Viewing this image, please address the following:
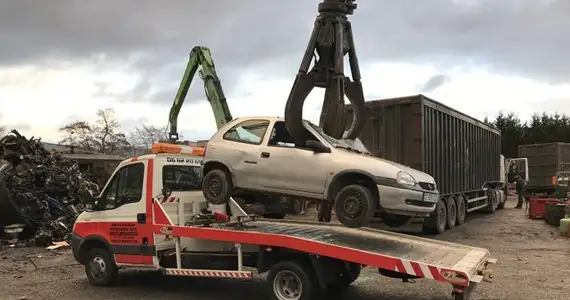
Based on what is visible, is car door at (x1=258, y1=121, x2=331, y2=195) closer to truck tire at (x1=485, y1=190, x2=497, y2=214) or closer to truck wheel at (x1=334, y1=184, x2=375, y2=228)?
truck wheel at (x1=334, y1=184, x2=375, y2=228)

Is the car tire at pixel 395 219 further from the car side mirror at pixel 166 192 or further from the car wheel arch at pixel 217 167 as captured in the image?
the car side mirror at pixel 166 192

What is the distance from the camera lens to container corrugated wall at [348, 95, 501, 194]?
13.0 m

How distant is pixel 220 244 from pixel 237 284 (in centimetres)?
139

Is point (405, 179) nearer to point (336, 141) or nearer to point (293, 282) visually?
point (336, 141)

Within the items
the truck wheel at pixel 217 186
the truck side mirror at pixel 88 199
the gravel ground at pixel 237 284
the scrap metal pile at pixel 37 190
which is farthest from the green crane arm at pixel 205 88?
the truck wheel at pixel 217 186

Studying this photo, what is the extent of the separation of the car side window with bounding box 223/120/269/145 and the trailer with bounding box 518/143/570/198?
69.8 feet

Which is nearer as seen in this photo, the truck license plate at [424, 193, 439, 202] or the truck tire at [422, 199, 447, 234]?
the truck license plate at [424, 193, 439, 202]

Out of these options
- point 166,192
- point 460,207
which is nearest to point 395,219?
point 166,192

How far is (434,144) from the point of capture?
1386 centimetres

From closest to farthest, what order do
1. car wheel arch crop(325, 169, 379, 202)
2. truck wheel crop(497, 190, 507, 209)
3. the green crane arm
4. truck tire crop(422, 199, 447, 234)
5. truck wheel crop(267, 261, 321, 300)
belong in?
truck wheel crop(267, 261, 321, 300)
car wheel arch crop(325, 169, 379, 202)
truck tire crop(422, 199, 447, 234)
the green crane arm
truck wheel crop(497, 190, 507, 209)

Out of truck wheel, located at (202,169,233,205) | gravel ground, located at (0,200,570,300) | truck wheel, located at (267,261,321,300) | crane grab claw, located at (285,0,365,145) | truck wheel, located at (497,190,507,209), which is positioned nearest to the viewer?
truck wheel, located at (267,261,321,300)

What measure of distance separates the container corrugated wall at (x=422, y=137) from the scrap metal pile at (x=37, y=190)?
819 centimetres

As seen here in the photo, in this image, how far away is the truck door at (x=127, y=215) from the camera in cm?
810

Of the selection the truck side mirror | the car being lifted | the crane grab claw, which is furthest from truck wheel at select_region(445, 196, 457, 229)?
the truck side mirror
